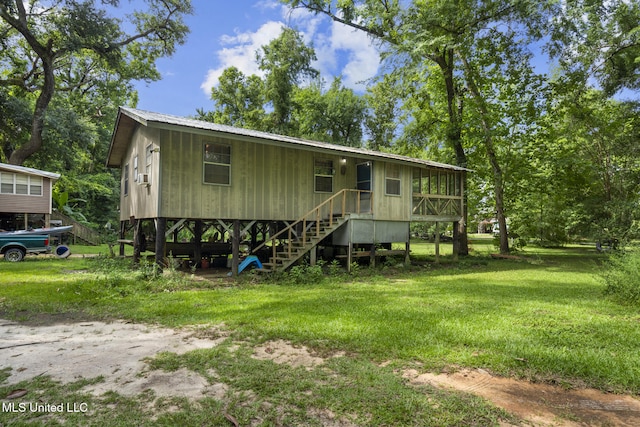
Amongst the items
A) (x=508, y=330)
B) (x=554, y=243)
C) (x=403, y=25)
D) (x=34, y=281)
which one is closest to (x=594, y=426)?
(x=508, y=330)

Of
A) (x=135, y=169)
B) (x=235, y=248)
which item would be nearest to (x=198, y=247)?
(x=235, y=248)

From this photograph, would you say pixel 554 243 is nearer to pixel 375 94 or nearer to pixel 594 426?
pixel 375 94

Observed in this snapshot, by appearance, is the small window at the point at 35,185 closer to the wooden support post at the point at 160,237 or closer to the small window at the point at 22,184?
the small window at the point at 22,184

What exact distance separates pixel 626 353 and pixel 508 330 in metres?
1.38

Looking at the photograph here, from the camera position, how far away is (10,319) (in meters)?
6.16

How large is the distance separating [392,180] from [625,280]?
8257 millimetres

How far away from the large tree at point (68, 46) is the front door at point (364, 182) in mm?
18434

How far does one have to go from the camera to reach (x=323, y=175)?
13.9m

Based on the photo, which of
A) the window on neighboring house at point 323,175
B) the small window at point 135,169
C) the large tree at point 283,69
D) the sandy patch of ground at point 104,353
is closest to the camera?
the sandy patch of ground at point 104,353

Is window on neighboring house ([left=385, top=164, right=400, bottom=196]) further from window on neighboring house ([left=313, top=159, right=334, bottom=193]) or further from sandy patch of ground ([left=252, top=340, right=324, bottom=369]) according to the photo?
sandy patch of ground ([left=252, top=340, right=324, bottom=369])

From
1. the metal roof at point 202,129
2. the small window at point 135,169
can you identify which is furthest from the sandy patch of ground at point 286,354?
the small window at point 135,169

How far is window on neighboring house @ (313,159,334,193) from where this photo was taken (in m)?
13.7

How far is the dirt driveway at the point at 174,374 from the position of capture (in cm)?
323

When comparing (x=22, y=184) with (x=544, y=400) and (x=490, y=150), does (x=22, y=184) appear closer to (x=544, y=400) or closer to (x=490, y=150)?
(x=544, y=400)
